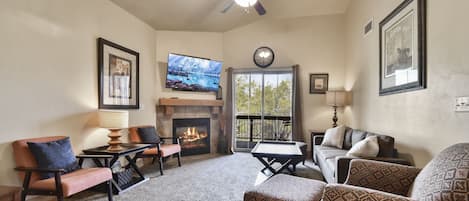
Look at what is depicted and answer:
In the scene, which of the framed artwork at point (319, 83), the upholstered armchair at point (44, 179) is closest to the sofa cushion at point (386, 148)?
the framed artwork at point (319, 83)

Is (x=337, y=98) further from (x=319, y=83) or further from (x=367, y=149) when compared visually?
(x=367, y=149)

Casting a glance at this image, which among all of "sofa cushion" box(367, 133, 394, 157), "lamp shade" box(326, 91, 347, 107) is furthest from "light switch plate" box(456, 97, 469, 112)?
"lamp shade" box(326, 91, 347, 107)

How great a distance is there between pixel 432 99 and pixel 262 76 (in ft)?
12.7

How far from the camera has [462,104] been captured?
6.66ft

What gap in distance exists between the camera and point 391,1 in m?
3.33

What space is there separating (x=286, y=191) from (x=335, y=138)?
2536mm

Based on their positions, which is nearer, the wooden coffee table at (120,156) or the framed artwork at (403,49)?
the framed artwork at (403,49)

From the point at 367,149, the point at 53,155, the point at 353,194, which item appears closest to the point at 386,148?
the point at 367,149

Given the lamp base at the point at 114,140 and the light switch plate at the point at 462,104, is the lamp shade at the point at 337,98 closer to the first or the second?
the light switch plate at the point at 462,104

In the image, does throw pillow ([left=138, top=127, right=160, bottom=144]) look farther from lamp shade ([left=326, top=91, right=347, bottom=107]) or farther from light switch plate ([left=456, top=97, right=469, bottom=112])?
light switch plate ([left=456, top=97, right=469, bottom=112])

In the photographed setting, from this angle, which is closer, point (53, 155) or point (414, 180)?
point (414, 180)

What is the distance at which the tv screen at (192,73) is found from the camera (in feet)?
17.6

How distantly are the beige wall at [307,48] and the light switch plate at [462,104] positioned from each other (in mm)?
3626

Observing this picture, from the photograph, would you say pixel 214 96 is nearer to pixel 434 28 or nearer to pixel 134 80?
pixel 134 80
